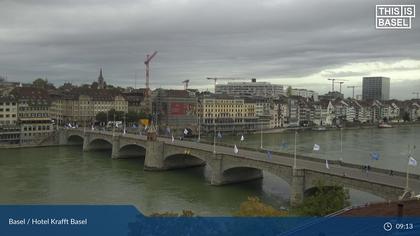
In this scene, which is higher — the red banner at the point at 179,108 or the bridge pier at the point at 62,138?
the red banner at the point at 179,108

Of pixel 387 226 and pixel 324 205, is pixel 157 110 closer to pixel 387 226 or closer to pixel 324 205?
pixel 324 205

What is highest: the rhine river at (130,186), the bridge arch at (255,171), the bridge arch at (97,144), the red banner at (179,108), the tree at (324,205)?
the red banner at (179,108)

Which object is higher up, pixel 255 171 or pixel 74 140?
pixel 255 171

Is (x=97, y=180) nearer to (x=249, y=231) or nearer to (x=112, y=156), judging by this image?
(x=112, y=156)

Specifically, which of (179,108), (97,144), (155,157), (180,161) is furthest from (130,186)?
(179,108)

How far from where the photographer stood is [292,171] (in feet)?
94.1

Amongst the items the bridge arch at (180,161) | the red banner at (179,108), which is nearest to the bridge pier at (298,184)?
the bridge arch at (180,161)

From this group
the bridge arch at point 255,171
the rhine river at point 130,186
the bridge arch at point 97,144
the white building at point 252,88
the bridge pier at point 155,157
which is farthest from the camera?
the white building at point 252,88

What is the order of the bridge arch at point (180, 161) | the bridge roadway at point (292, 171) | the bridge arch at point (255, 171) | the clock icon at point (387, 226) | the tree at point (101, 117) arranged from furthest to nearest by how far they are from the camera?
1. the tree at point (101, 117)
2. the bridge arch at point (180, 161)
3. the bridge arch at point (255, 171)
4. the bridge roadway at point (292, 171)
5. the clock icon at point (387, 226)

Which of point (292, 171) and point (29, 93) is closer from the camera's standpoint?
point (292, 171)

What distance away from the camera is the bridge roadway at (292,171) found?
24.5 meters

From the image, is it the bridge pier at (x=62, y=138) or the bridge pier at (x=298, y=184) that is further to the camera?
the bridge pier at (x=62, y=138)

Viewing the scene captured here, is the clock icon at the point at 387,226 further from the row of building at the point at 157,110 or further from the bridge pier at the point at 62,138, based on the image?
the row of building at the point at 157,110

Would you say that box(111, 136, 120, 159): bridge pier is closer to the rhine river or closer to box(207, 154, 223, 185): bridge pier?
the rhine river
